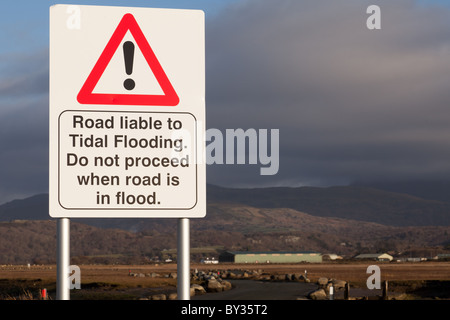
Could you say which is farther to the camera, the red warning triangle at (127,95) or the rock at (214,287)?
the rock at (214,287)

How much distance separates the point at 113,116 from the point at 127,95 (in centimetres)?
20

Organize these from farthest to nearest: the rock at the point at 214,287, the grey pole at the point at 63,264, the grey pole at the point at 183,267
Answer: the rock at the point at 214,287 < the grey pole at the point at 183,267 < the grey pole at the point at 63,264

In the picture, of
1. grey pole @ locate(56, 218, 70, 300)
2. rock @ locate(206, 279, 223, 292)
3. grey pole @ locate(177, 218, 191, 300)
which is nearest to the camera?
grey pole @ locate(56, 218, 70, 300)

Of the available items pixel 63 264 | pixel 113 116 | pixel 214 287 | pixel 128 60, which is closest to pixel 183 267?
pixel 63 264

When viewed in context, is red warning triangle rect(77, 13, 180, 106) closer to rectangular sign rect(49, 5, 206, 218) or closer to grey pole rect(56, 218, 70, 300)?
rectangular sign rect(49, 5, 206, 218)

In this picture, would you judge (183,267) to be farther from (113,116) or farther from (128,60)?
(128,60)

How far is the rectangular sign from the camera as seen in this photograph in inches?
202

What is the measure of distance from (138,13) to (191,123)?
0.95 m

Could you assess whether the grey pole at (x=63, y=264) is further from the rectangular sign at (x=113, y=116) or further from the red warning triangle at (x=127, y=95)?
the red warning triangle at (x=127, y=95)

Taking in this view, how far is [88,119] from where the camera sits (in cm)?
517

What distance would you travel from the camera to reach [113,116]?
516cm

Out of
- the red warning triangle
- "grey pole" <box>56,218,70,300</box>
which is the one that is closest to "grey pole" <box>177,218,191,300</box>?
"grey pole" <box>56,218,70,300</box>

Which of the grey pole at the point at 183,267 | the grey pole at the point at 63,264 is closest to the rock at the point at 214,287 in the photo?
the grey pole at the point at 183,267

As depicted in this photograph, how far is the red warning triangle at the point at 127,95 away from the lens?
5120 millimetres
